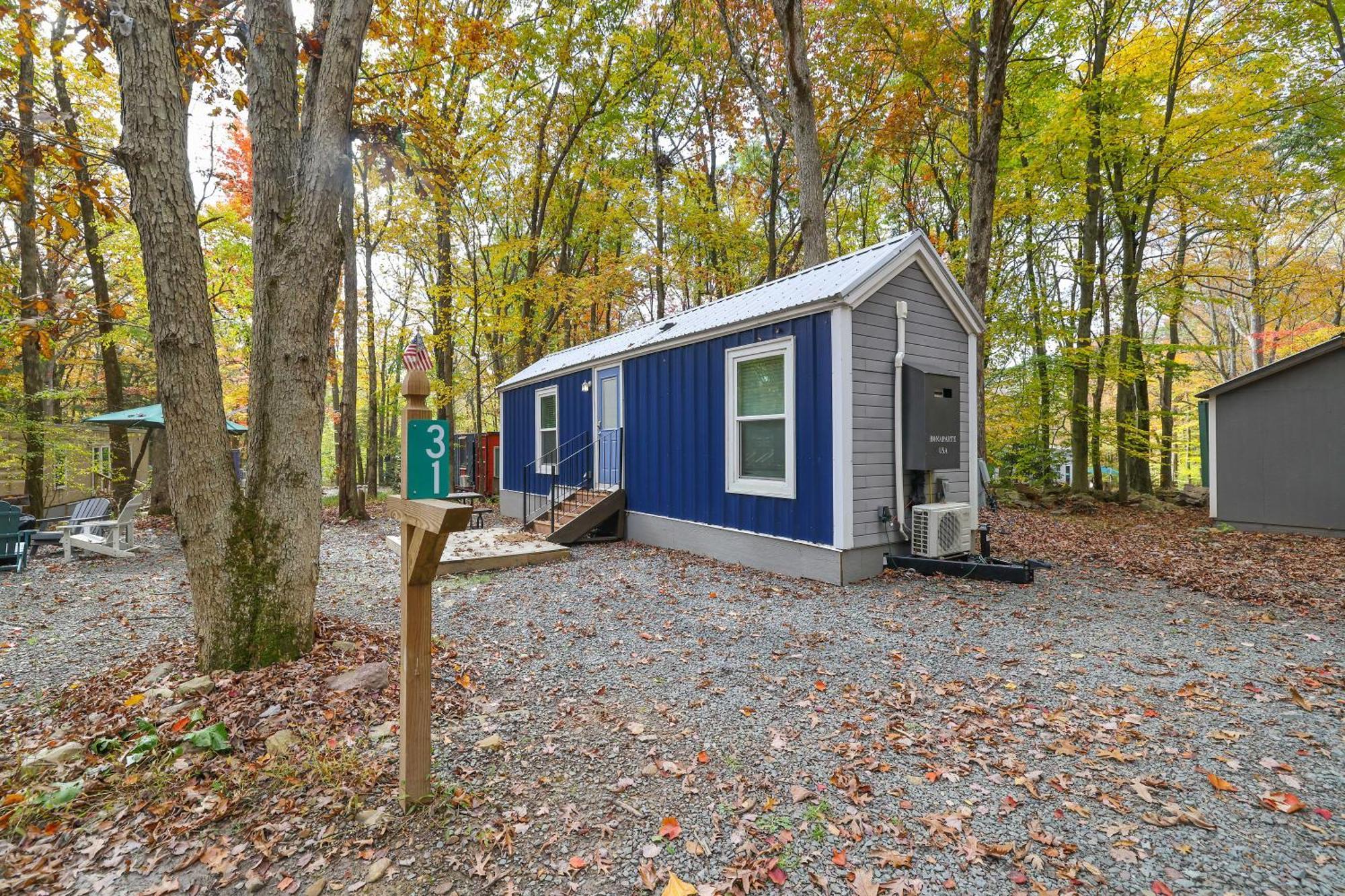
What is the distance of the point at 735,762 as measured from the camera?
8.42 feet

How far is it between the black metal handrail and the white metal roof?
145cm

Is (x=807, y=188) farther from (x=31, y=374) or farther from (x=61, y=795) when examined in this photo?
(x=31, y=374)

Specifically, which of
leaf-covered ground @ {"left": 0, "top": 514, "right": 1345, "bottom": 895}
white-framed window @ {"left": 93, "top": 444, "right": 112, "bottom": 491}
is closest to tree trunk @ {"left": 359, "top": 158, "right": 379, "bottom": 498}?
white-framed window @ {"left": 93, "top": 444, "right": 112, "bottom": 491}

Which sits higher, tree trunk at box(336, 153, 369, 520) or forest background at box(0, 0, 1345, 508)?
forest background at box(0, 0, 1345, 508)

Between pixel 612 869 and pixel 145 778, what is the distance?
217 cm

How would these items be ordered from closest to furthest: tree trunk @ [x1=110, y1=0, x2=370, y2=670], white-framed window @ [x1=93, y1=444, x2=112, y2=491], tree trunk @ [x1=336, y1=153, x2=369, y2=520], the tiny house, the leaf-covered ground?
the leaf-covered ground → tree trunk @ [x1=110, y1=0, x2=370, y2=670] → the tiny house → tree trunk @ [x1=336, y1=153, x2=369, y2=520] → white-framed window @ [x1=93, y1=444, x2=112, y2=491]

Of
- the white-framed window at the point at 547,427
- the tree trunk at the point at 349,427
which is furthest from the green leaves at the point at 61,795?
the tree trunk at the point at 349,427

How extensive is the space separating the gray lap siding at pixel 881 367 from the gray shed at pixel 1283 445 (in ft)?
18.8

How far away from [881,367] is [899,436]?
765 mm

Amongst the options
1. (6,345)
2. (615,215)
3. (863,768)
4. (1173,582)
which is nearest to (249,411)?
(863,768)

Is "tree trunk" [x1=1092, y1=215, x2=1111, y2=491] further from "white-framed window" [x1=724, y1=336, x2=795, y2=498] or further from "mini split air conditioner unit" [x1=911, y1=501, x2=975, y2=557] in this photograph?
"white-framed window" [x1=724, y1=336, x2=795, y2=498]

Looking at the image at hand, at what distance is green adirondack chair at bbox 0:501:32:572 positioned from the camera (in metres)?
6.61

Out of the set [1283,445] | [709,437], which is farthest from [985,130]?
[709,437]

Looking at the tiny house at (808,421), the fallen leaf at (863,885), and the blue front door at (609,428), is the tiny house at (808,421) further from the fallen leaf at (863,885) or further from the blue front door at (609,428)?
the fallen leaf at (863,885)
